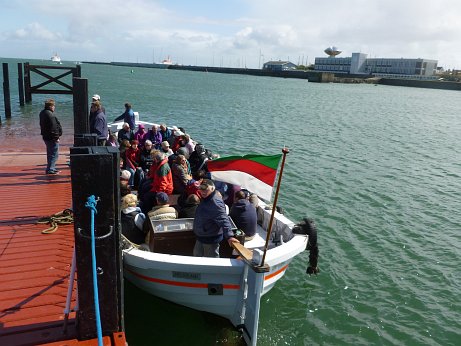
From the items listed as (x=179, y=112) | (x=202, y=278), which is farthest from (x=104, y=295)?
(x=179, y=112)

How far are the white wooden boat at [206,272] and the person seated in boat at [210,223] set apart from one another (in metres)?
0.28

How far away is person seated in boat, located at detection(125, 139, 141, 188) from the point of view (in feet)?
32.1

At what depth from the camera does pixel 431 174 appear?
17125 mm

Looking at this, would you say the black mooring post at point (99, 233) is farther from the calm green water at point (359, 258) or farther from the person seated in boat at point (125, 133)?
the person seated in boat at point (125, 133)

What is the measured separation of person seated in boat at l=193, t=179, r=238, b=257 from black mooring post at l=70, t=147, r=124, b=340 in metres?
1.79

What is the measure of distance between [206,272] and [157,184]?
2598 mm

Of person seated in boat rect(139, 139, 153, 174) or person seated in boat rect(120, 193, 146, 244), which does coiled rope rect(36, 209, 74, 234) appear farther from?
person seated in boat rect(139, 139, 153, 174)

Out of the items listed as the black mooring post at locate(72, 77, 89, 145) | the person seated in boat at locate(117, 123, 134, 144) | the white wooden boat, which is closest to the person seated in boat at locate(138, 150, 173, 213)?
the white wooden boat

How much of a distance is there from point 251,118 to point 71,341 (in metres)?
29.1

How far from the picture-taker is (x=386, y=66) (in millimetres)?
158500

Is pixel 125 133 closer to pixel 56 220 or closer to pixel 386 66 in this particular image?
pixel 56 220

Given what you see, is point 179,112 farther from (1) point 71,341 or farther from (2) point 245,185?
(1) point 71,341

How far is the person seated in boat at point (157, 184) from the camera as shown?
7562mm

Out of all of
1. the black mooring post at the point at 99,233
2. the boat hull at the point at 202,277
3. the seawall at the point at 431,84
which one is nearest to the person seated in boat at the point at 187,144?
the boat hull at the point at 202,277
